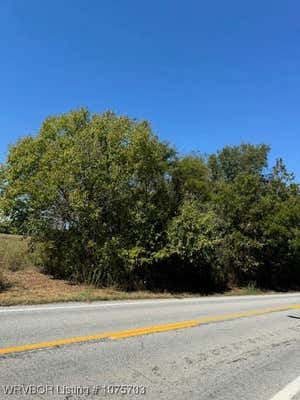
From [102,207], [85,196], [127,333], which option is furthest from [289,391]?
[102,207]

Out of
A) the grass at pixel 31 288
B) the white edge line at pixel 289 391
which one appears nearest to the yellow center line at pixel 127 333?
the white edge line at pixel 289 391

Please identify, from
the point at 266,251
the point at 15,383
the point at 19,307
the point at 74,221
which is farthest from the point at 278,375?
the point at 266,251

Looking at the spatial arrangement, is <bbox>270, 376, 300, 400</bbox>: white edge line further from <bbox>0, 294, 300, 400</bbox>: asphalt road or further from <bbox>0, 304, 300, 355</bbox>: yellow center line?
<bbox>0, 304, 300, 355</bbox>: yellow center line

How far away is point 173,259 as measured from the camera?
20.1 metres

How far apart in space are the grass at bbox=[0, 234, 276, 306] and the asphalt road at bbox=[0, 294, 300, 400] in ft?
5.23

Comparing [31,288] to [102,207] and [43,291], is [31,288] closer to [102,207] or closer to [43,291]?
[43,291]

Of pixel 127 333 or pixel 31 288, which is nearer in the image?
pixel 127 333

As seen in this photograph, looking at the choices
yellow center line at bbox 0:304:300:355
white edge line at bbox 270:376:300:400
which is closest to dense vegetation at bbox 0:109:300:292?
yellow center line at bbox 0:304:300:355

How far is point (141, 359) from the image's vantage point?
6.18m

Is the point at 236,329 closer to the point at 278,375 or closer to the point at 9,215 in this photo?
the point at 278,375

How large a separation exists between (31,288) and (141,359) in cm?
868

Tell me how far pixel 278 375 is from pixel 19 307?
645cm

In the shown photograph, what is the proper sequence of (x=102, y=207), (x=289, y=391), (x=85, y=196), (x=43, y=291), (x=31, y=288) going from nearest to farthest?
(x=289, y=391)
(x=43, y=291)
(x=31, y=288)
(x=85, y=196)
(x=102, y=207)

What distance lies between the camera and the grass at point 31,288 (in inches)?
467
